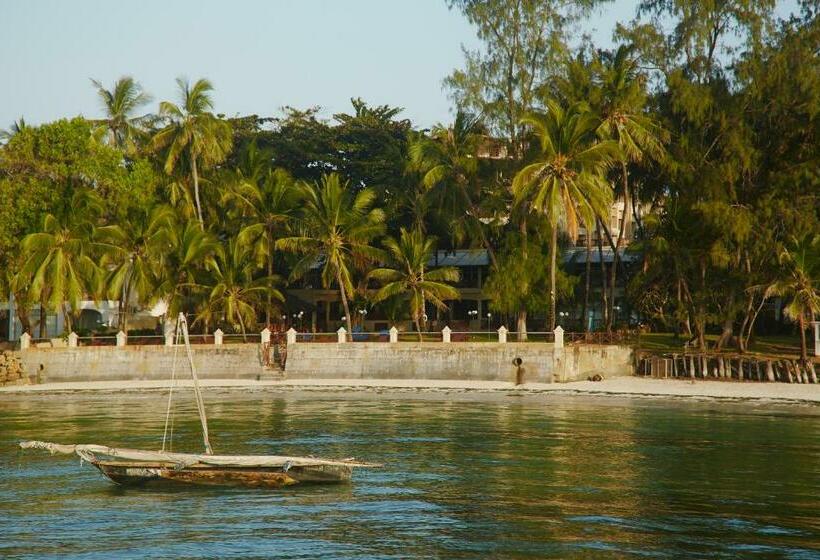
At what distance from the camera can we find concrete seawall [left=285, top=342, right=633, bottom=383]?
172 ft

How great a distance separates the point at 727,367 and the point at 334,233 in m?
21.4

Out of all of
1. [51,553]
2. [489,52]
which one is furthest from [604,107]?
[51,553]

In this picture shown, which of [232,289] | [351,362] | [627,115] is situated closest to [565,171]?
[627,115]

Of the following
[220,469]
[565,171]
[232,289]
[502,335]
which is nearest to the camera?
[220,469]

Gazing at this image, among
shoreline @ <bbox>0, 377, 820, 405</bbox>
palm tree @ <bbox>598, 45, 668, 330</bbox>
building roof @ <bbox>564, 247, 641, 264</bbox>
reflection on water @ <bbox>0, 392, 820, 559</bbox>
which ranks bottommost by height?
reflection on water @ <bbox>0, 392, 820, 559</bbox>

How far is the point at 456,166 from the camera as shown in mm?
60906

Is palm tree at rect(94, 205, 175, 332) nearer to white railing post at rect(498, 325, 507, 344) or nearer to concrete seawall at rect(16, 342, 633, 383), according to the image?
concrete seawall at rect(16, 342, 633, 383)

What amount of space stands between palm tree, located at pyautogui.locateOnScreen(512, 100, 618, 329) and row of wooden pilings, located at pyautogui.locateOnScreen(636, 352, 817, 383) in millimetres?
5603

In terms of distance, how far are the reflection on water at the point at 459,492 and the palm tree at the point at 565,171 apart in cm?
1388

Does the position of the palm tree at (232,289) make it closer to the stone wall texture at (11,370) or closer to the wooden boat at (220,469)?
the stone wall texture at (11,370)

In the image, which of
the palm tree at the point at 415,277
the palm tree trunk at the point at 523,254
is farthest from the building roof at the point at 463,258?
the palm tree trunk at the point at 523,254

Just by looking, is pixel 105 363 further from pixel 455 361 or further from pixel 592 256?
pixel 592 256

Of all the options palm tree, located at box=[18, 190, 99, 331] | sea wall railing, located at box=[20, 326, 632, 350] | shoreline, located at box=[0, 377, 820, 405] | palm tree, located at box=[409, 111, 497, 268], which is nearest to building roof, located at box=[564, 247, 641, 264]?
palm tree, located at box=[409, 111, 497, 268]

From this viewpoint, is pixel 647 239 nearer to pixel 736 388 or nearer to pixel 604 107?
pixel 604 107
